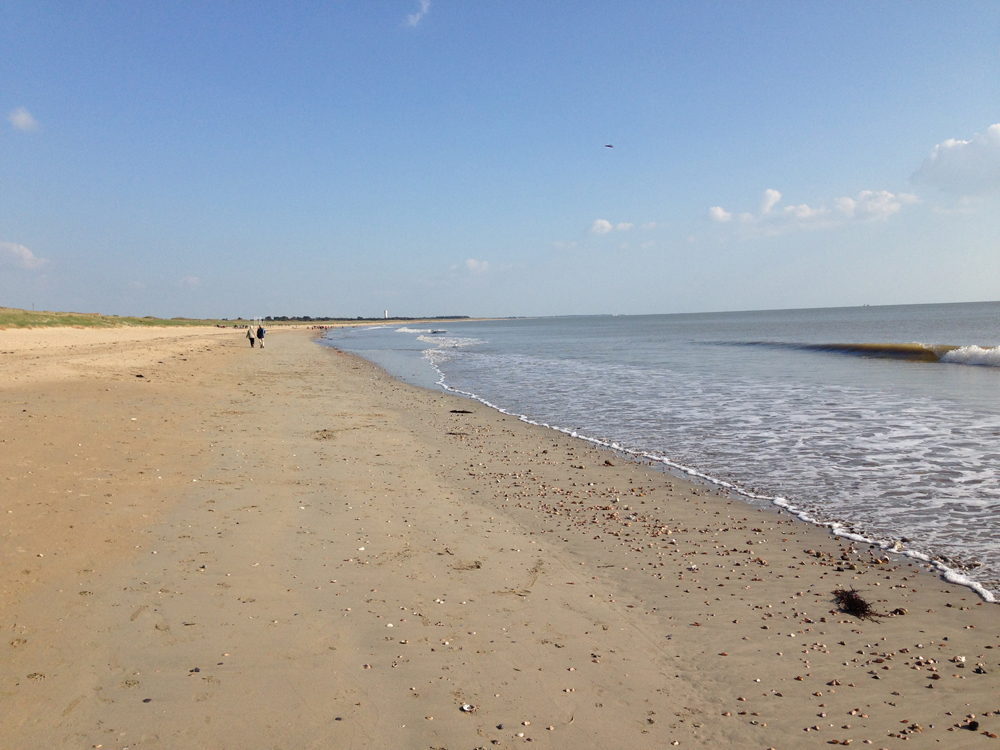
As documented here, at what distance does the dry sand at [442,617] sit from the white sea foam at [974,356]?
31199 millimetres

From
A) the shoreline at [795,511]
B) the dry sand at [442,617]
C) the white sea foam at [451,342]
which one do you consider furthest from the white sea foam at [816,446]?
the white sea foam at [451,342]

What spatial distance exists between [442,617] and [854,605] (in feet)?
11.8

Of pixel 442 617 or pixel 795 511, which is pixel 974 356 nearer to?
pixel 795 511

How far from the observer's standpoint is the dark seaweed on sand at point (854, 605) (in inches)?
200

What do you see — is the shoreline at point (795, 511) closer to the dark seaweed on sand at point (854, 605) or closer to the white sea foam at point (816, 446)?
the white sea foam at point (816, 446)

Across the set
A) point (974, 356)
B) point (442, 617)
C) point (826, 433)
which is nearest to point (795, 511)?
point (442, 617)

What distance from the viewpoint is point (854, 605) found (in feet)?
17.1

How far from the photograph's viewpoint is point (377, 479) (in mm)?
9039

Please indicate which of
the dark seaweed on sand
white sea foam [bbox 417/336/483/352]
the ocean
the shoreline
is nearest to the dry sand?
the dark seaweed on sand

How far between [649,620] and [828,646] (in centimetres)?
134

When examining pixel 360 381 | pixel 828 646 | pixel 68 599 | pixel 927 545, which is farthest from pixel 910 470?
pixel 360 381

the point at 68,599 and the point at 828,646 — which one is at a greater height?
the point at 68,599

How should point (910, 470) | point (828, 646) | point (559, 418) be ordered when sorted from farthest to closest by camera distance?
1. point (559, 418)
2. point (910, 470)
3. point (828, 646)

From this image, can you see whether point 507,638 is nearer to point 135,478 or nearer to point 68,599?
point 68,599
